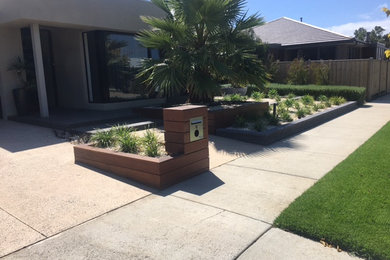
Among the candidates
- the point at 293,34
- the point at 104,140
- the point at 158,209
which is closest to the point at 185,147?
the point at 158,209

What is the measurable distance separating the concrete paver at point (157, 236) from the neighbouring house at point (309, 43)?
2094cm

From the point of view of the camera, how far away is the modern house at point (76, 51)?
9688 mm

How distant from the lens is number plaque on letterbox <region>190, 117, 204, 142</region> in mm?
5230

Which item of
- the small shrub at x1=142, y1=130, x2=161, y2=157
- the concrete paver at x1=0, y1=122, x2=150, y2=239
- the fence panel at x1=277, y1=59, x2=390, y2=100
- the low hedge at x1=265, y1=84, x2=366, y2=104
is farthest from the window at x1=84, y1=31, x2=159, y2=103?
the fence panel at x1=277, y1=59, x2=390, y2=100

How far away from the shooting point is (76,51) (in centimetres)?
1193

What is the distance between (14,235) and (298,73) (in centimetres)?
1667

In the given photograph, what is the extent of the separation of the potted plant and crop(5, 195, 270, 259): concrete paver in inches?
320

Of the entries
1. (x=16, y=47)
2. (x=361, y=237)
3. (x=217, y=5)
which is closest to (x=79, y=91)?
(x=16, y=47)

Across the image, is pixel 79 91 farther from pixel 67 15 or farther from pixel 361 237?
pixel 361 237

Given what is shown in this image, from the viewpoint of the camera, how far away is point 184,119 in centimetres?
506

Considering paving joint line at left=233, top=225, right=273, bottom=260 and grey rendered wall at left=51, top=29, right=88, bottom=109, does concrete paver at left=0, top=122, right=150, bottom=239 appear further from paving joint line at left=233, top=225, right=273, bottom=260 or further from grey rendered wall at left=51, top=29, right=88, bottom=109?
grey rendered wall at left=51, top=29, right=88, bottom=109

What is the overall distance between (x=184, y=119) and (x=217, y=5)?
4891mm

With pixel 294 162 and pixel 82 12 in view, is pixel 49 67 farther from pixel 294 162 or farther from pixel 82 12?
pixel 294 162

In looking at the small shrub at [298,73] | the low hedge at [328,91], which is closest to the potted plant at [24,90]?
the low hedge at [328,91]
